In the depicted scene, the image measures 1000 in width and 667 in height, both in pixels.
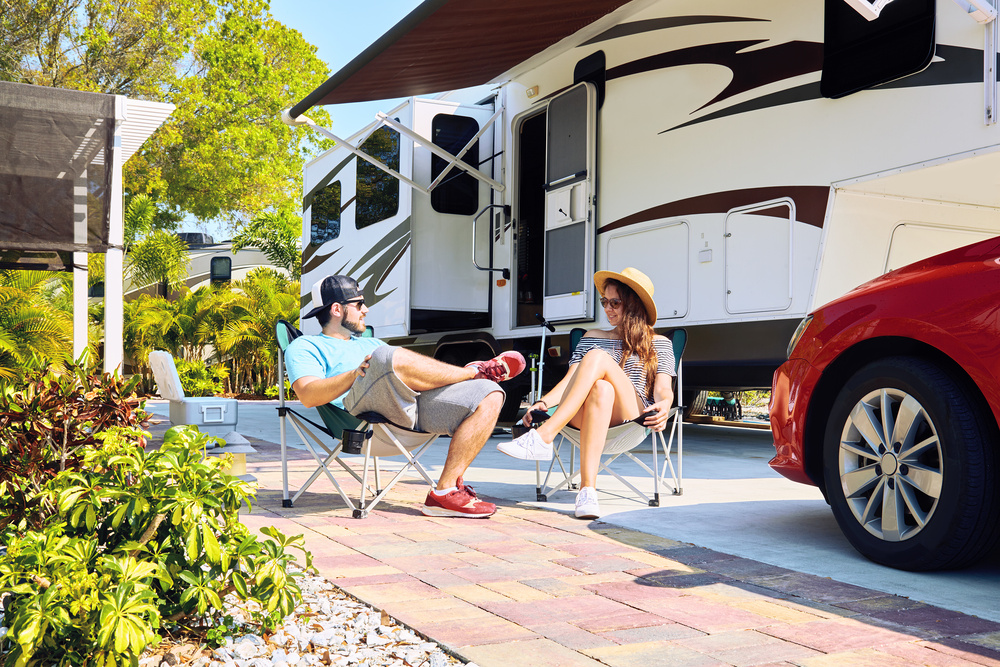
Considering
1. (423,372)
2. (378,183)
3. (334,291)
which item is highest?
(378,183)

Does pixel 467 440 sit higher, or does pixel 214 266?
pixel 214 266

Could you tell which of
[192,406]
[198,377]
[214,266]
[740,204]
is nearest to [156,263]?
[214,266]

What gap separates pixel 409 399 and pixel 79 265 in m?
2.85

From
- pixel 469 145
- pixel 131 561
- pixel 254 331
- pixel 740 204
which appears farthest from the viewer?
pixel 254 331

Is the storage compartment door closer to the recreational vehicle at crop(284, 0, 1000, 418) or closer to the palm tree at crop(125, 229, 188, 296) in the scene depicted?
the recreational vehicle at crop(284, 0, 1000, 418)

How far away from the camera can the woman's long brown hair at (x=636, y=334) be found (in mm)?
3992

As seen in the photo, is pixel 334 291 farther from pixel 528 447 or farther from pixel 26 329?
pixel 26 329

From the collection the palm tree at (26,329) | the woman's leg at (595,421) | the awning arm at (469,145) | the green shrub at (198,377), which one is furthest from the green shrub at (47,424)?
the green shrub at (198,377)

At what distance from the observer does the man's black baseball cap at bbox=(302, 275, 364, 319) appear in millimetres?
3668

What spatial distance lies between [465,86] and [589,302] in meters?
2.22

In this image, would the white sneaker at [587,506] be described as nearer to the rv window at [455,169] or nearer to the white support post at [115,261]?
the white support post at [115,261]

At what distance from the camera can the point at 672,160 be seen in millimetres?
5461

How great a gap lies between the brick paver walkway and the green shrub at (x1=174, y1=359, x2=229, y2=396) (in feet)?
33.4

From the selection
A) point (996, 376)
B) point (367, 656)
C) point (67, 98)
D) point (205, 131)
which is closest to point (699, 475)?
point (996, 376)
